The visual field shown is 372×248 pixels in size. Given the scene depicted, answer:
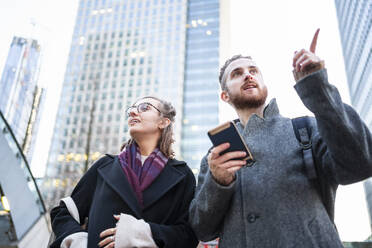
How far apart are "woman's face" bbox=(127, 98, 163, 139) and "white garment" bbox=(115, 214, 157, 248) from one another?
2.94 ft

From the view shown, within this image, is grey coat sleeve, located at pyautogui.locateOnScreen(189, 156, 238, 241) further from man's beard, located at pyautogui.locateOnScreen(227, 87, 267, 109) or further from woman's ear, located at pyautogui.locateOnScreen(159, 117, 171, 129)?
woman's ear, located at pyautogui.locateOnScreen(159, 117, 171, 129)

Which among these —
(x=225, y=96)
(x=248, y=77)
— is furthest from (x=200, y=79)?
(x=248, y=77)

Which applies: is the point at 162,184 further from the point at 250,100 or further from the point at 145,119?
the point at 250,100

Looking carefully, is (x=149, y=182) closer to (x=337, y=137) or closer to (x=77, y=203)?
(x=77, y=203)

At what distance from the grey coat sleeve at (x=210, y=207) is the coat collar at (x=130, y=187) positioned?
0.37 m

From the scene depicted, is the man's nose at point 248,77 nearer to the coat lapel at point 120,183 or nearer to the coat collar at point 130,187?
the coat collar at point 130,187

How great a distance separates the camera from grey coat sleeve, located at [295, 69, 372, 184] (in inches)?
50.4

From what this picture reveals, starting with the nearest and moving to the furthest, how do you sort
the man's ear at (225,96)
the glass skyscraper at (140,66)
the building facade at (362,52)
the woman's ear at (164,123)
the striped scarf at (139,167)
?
the striped scarf at (139,167) → the man's ear at (225,96) → the woman's ear at (164,123) → the building facade at (362,52) → the glass skyscraper at (140,66)

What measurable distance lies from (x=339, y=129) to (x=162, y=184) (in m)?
1.39

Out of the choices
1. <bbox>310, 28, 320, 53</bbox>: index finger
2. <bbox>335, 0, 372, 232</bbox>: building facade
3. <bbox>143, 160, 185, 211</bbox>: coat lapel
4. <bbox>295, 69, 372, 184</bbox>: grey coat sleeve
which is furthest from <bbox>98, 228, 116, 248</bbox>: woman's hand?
<bbox>335, 0, 372, 232</bbox>: building facade

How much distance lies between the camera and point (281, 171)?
164 centimetres

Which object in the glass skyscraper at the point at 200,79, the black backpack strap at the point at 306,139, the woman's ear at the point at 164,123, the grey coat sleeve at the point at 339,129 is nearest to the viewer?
the grey coat sleeve at the point at 339,129

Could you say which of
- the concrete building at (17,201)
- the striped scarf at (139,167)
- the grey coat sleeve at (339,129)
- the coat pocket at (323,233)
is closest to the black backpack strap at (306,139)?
the grey coat sleeve at (339,129)

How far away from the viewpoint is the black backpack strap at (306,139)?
152 cm
